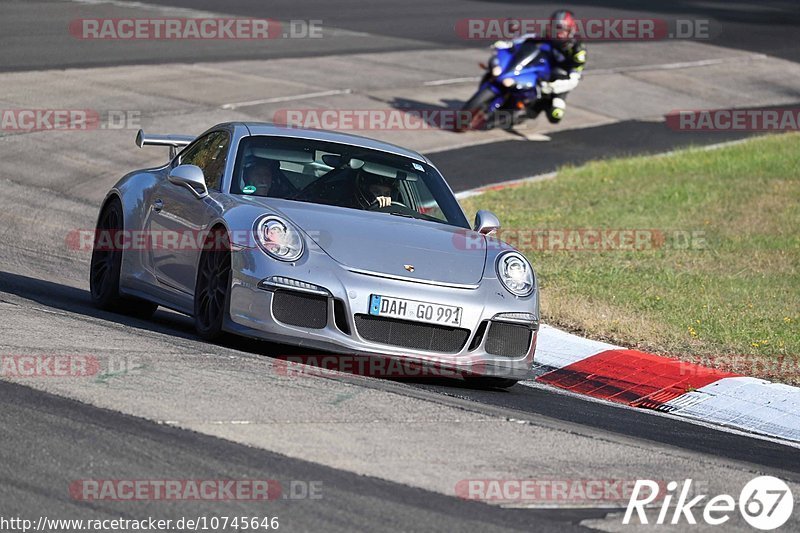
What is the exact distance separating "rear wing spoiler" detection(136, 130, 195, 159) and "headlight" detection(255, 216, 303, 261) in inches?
90.8

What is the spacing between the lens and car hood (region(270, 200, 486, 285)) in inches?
Answer: 283

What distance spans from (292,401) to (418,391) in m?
1.03

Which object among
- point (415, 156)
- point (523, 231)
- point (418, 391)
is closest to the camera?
point (418, 391)

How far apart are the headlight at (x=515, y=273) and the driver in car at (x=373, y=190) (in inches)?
35.7

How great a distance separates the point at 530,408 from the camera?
7.20 meters

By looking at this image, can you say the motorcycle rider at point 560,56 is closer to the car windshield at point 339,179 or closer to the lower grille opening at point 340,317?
the car windshield at point 339,179

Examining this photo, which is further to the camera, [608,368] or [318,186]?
[608,368]

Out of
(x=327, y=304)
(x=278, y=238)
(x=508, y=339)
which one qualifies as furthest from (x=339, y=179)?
(x=508, y=339)

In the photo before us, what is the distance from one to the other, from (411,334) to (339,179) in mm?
1439

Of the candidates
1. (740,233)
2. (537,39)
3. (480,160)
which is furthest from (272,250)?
(537,39)

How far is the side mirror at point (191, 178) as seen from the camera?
26.0ft

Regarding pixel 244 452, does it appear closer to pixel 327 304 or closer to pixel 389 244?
pixel 327 304

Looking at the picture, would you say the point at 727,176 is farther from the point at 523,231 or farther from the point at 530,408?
the point at 530,408

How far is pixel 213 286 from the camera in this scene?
7.46m
